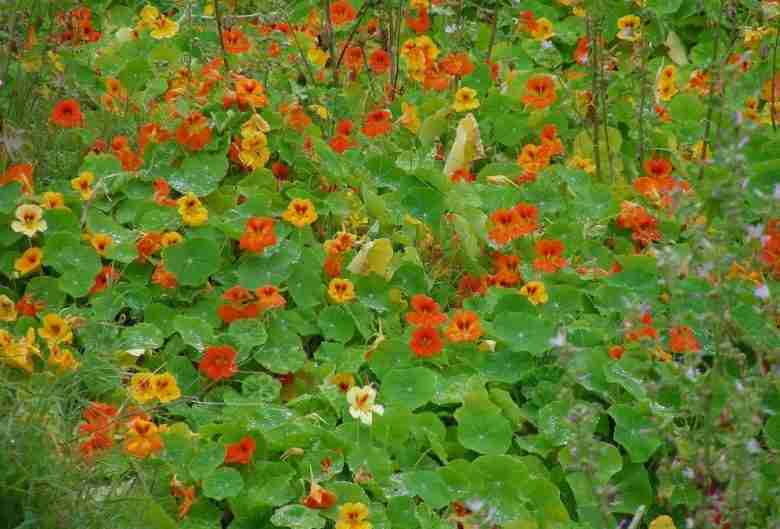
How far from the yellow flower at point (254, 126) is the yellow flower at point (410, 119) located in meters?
0.47

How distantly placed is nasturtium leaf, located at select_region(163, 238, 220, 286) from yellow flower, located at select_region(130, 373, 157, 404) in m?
0.38

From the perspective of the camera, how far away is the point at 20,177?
10.8 feet

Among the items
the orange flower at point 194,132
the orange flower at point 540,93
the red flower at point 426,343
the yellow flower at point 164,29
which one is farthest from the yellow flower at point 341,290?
the yellow flower at point 164,29

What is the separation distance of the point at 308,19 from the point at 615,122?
3.53 feet

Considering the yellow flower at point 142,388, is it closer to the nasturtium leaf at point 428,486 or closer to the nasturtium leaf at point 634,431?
the nasturtium leaf at point 428,486

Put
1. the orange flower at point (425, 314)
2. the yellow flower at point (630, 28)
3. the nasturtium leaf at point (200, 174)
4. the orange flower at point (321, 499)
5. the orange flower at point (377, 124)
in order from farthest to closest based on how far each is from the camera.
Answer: the yellow flower at point (630, 28), the orange flower at point (377, 124), the nasturtium leaf at point (200, 174), the orange flower at point (425, 314), the orange flower at point (321, 499)

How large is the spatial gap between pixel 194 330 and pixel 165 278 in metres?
0.19

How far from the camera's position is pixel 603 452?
2.85 metres

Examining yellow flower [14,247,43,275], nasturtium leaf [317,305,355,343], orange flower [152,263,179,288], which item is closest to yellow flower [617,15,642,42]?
nasturtium leaf [317,305,355,343]

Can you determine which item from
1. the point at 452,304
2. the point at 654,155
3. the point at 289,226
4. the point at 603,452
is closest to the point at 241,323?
the point at 289,226

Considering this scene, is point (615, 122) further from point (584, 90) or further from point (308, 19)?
point (308, 19)

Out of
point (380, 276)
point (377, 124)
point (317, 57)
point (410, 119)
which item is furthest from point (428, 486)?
point (317, 57)

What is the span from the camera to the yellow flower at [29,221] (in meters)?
3.18

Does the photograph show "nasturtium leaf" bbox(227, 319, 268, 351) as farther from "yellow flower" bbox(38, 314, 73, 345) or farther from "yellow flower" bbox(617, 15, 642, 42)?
"yellow flower" bbox(617, 15, 642, 42)
